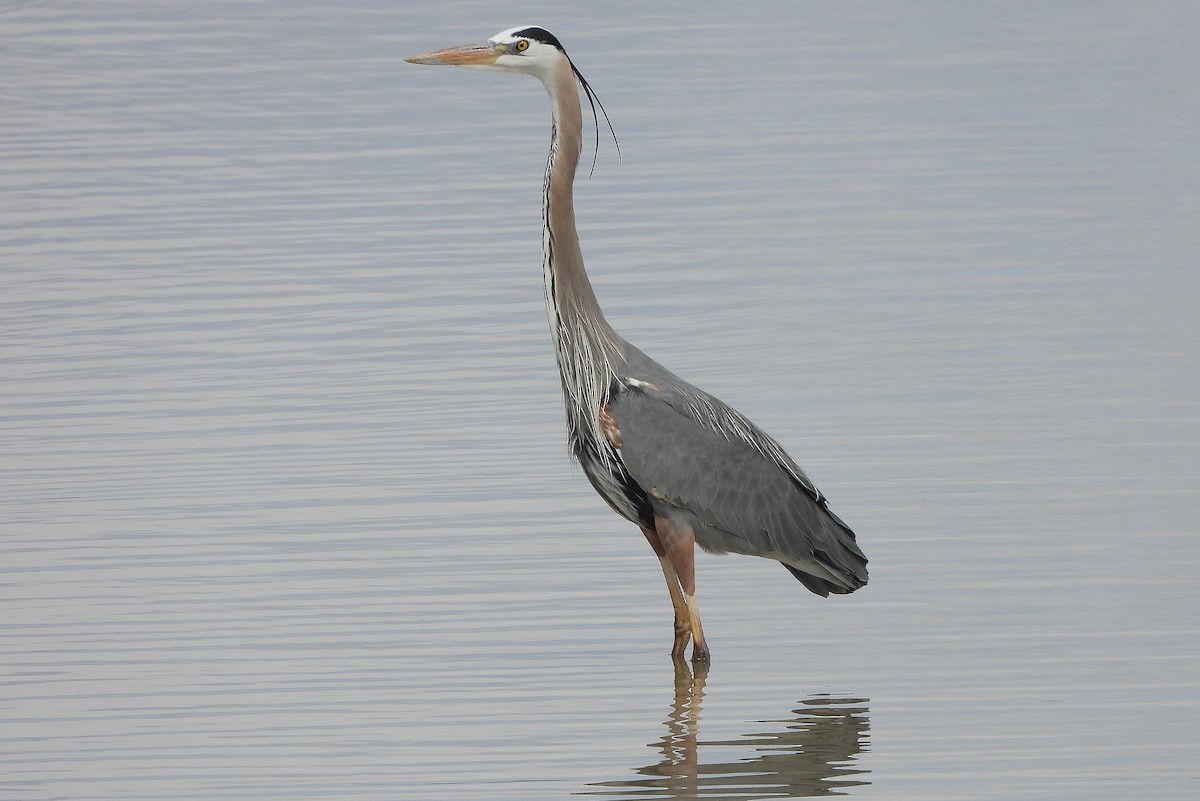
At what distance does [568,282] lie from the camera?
938 cm

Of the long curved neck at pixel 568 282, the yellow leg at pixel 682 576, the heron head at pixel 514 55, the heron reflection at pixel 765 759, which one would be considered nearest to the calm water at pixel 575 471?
the heron reflection at pixel 765 759

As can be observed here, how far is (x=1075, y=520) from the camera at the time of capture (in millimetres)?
10352

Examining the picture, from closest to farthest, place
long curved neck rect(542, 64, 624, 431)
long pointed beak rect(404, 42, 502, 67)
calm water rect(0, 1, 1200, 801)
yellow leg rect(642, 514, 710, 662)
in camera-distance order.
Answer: calm water rect(0, 1, 1200, 801)
yellow leg rect(642, 514, 710, 662)
long curved neck rect(542, 64, 624, 431)
long pointed beak rect(404, 42, 502, 67)

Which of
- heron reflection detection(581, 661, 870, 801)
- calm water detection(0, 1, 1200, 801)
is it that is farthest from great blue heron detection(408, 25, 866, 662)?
heron reflection detection(581, 661, 870, 801)

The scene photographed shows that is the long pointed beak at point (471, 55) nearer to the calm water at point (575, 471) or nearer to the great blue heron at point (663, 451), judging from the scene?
the great blue heron at point (663, 451)

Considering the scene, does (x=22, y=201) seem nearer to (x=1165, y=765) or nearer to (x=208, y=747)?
(x=208, y=747)

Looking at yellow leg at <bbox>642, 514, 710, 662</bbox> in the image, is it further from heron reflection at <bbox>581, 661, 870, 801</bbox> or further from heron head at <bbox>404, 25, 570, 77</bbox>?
heron head at <bbox>404, 25, 570, 77</bbox>

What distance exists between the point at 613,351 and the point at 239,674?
1.87m

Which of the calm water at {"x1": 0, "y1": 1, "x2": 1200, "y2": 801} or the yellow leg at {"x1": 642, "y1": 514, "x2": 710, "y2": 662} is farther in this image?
the yellow leg at {"x1": 642, "y1": 514, "x2": 710, "y2": 662}

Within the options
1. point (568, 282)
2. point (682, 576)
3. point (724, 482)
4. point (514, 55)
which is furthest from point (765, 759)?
point (514, 55)

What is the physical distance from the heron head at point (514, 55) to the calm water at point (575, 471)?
2.11 m

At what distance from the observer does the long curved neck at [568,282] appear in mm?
9172

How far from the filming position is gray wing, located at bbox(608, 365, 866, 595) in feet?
29.4

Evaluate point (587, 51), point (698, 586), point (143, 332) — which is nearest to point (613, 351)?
point (698, 586)
